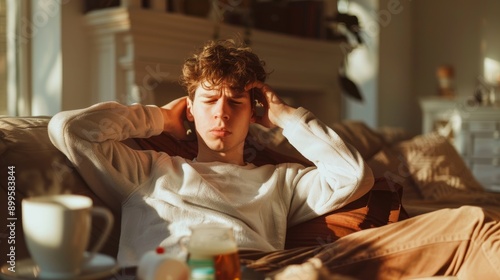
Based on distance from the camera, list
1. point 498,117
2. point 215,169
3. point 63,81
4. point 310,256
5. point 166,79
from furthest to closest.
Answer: point 498,117, point 166,79, point 63,81, point 215,169, point 310,256

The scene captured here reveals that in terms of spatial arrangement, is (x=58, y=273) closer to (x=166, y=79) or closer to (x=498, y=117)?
(x=166, y=79)

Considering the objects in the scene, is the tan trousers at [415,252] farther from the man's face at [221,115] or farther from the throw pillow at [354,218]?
the man's face at [221,115]

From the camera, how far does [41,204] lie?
3.14 feet

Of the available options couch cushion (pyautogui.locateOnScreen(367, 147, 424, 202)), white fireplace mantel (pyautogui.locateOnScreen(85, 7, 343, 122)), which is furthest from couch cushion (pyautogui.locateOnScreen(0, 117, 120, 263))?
white fireplace mantel (pyautogui.locateOnScreen(85, 7, 343, 122))

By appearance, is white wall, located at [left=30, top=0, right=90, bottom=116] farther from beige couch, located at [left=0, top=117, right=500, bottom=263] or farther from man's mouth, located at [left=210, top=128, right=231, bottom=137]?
man's mouth, located at [left=210, top=128, right=231, bottom=137]

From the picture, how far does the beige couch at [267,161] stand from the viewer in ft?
4.76

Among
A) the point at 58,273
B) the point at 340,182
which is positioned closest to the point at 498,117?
the point at 340,182

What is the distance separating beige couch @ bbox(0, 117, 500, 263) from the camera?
1.45m

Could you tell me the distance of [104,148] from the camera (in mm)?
1475

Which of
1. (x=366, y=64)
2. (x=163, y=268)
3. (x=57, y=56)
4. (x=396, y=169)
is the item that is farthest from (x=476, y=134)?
(x=163, y=268)

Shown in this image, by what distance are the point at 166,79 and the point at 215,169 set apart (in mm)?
1653

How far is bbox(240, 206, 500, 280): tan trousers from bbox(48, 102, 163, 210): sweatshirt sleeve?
343 millimetres

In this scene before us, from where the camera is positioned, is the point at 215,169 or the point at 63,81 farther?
the point at 63,81

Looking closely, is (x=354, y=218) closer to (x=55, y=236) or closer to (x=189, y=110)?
(x=189, y=110)
